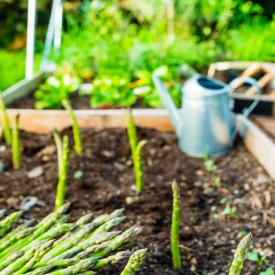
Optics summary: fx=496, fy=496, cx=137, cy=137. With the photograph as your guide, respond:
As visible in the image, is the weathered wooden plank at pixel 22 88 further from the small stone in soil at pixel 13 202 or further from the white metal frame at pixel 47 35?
the small stone in soil at pixel 13 202

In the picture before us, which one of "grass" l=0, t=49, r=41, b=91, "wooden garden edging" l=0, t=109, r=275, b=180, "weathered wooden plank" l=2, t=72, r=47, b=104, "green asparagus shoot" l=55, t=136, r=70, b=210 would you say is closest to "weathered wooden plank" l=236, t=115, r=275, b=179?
"wooden garden edging" l=0, t=109, r=275, b=180

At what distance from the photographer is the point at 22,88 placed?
3.12 meters

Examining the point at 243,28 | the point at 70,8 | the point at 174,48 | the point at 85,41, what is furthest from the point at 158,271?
the point at 70,8

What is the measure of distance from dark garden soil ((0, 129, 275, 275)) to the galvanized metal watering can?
62mm

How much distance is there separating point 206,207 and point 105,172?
1.63ft

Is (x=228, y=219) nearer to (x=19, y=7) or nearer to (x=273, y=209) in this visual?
(x=273, y=209)

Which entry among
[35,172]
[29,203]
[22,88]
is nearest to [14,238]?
[29,203]

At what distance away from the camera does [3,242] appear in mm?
1295

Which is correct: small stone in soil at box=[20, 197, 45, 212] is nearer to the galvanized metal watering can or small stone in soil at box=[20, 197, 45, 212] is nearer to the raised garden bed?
the galvanized metal watering can

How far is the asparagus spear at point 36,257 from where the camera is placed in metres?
1.12

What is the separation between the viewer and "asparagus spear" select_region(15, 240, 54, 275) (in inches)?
44.0

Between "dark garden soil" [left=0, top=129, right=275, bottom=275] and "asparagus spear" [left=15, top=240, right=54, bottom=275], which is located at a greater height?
"asparagus spear" [left=15, top=240, right=54, bottom=275]

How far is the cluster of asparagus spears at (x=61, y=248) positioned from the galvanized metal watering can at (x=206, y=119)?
3.09ft

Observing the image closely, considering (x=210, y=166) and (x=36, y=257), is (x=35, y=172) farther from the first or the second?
(x=36, y=257)
